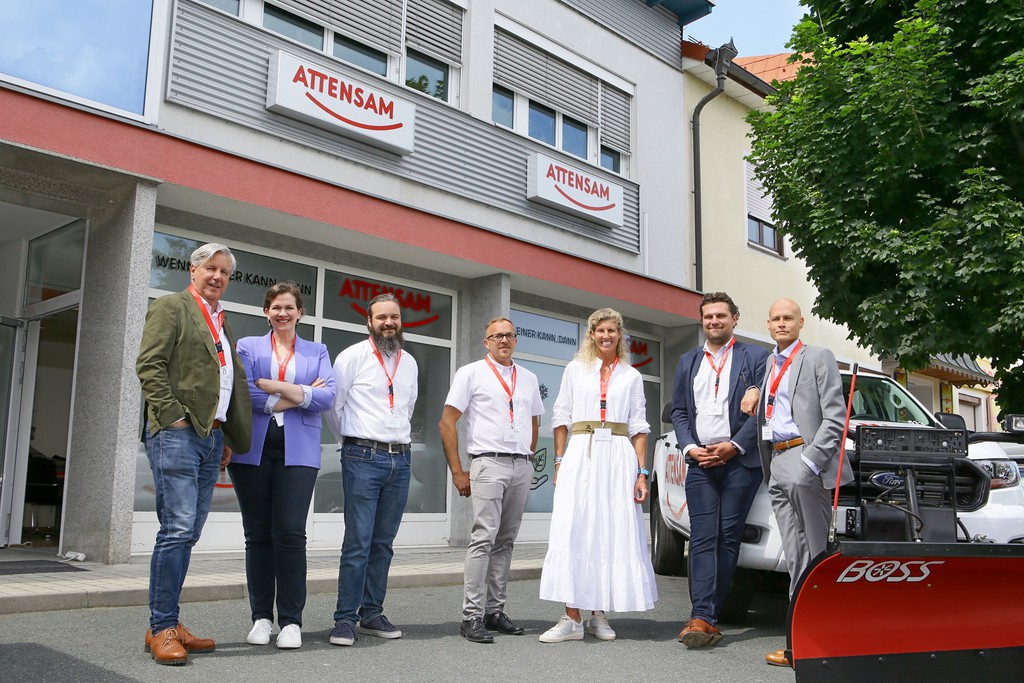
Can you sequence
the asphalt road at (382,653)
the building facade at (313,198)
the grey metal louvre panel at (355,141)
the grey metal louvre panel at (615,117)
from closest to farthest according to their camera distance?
the asphalt road at (382,653), the building facade at (313,198), the grey metal louvre panel at (355,141), the grey metal louvre panel at (615,117)

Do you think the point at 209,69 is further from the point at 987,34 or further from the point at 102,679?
the point at 987,34

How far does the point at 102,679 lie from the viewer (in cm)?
447

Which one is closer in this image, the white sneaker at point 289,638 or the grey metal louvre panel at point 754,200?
the white sneaker at point 289,638

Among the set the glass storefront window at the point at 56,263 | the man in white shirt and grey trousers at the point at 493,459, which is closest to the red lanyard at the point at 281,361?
the man in white shirt and grey trousers at the point at 493,459

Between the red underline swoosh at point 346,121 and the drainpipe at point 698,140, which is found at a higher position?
the drainpipe at point 698,140

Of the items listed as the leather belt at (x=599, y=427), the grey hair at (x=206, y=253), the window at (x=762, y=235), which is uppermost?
the window at (x=762, y=235)

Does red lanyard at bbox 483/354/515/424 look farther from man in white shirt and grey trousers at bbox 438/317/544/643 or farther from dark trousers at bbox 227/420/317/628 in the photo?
dark trousers at bbox 227/420/317/628

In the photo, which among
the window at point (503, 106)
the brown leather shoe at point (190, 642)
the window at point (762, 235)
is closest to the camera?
the brown leather shoe at point (190, 642)

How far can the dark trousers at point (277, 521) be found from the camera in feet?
17.5

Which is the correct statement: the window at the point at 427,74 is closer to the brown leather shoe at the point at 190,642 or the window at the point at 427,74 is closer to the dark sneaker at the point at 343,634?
the dark sneaker at the point at 343,634

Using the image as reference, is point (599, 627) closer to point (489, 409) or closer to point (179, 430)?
point (489, 409)

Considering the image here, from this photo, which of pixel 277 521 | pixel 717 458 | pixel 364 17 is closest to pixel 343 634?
pixel 277 521

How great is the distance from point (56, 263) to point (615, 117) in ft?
27.4

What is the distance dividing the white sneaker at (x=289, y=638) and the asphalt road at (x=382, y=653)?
0.06 metres
